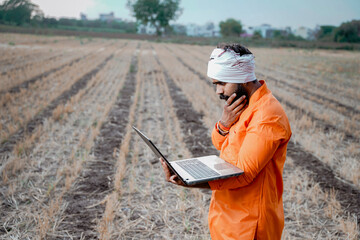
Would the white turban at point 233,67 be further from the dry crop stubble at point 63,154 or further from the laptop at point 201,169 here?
the dry crop stubble at point 63,154

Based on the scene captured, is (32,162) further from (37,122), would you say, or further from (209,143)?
(209,143)

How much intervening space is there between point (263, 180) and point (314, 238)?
225 cm

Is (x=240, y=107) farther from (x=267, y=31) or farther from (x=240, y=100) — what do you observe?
(x=267, y=31)

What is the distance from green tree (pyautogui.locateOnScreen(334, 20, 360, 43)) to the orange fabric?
139 feet

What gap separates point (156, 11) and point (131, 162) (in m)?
69.2

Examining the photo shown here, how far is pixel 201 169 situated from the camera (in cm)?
178

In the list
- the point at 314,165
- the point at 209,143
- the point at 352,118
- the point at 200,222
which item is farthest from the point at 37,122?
the point at 352,118

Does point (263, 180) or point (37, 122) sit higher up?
point (263, 180)

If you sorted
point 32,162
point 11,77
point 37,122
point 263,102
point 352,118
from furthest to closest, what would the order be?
point 11,77, point 352,118, point 37,122, point 32,162, point 263,102

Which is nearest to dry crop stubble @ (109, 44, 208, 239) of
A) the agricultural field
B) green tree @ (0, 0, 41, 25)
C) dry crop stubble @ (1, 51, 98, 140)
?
the agricultural field

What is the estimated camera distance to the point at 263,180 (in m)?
1.83

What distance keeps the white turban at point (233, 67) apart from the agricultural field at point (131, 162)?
87.0 inches

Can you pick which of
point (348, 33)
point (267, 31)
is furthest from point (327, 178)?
point (267, 31)

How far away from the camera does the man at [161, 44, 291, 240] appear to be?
1.70 metres
